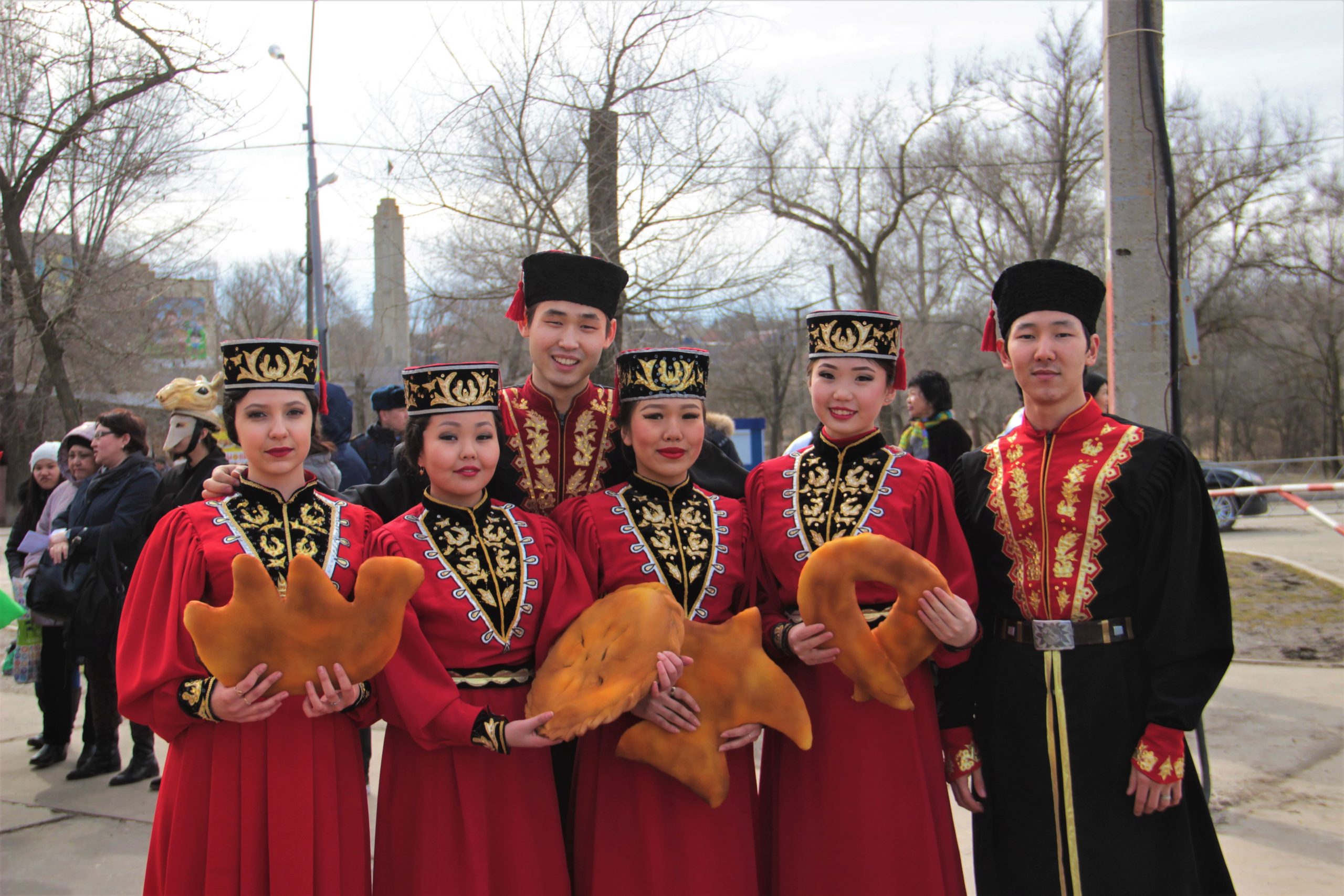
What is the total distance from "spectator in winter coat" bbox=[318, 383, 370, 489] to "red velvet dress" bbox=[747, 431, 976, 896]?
207cm

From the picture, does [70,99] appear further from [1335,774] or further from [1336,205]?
[1336,205]

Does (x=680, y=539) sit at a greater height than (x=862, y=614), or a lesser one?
greater

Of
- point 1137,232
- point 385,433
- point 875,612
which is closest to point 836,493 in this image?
point 875,612

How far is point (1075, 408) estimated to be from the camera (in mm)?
2691

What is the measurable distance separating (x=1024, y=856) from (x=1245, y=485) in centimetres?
1863

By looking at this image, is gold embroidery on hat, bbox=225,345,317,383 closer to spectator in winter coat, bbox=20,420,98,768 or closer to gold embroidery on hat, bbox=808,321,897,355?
gold embroidery on hat, bbox=808,321,897,355

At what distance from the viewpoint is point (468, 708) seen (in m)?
2.37

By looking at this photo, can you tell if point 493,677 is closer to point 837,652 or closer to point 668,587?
point 668,587

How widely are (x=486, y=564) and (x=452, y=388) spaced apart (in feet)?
1.59

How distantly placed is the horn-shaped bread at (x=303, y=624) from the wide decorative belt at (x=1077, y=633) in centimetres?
160

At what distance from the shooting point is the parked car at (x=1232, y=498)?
15039mm

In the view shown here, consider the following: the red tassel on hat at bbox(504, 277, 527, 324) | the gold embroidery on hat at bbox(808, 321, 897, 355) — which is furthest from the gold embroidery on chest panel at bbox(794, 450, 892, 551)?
the red tassel on hat at bbox(504, 277, 527, 324)

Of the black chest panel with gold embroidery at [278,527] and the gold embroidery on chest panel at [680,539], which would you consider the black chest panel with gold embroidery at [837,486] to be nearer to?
the gold embroidery on chest panel at [680,539]

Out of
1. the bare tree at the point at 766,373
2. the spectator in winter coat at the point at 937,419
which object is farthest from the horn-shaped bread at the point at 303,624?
the bare tree at the point at 766,373
